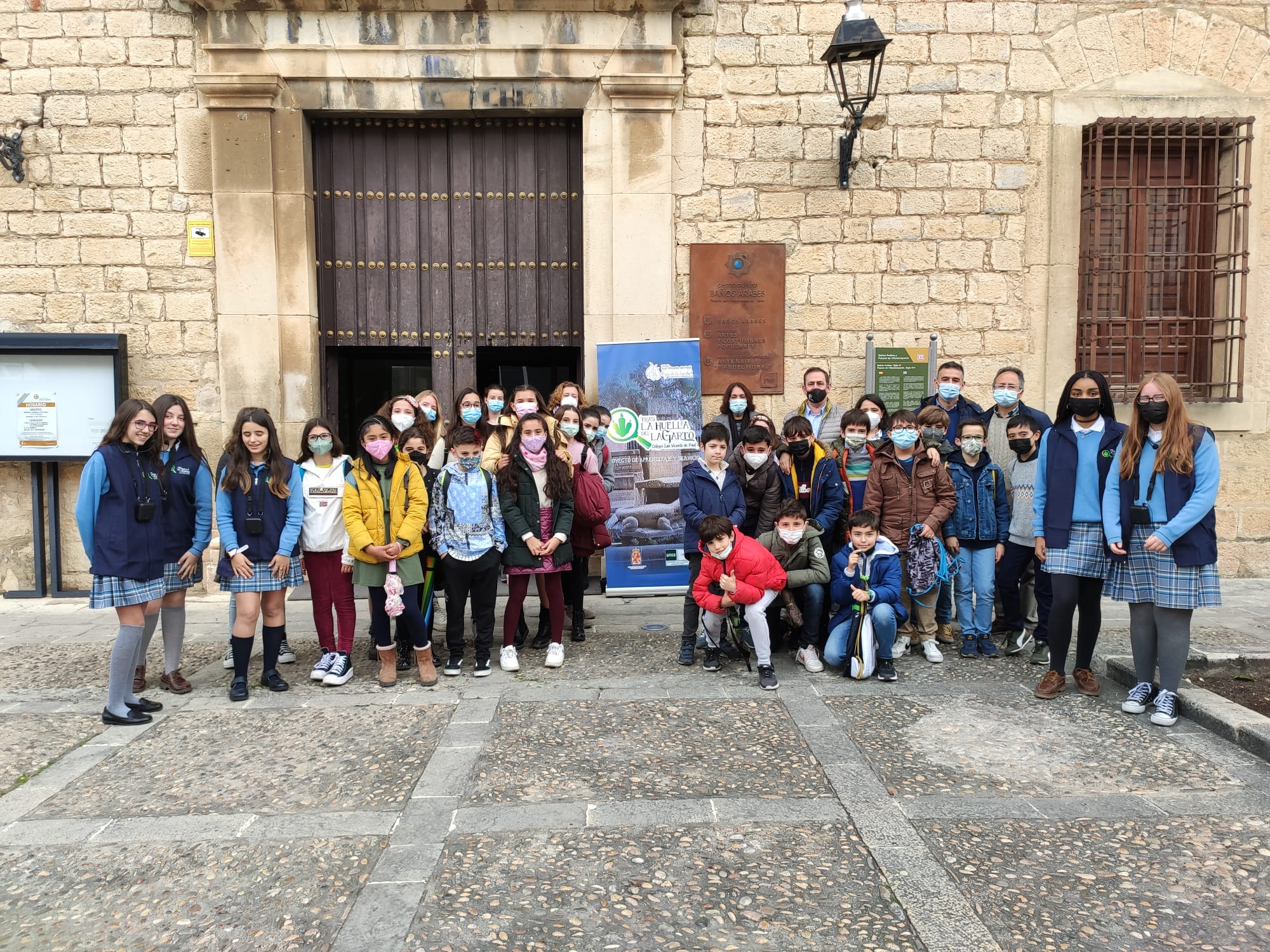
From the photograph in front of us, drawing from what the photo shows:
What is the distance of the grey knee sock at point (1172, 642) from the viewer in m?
4.44

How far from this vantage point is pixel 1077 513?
15.5ft

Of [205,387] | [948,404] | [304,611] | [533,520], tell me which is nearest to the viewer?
[533,520]

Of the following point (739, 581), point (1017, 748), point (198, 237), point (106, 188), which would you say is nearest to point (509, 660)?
point (739, 581)

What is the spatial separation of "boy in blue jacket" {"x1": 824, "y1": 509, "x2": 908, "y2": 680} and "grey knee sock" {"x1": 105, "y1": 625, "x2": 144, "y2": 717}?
3963 mm

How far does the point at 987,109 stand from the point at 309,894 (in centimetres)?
780

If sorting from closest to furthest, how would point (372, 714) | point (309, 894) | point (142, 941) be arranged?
point (142, 941) → point (309, 894) → point (372, 714)

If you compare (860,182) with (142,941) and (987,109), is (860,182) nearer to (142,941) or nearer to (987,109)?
(987,109)

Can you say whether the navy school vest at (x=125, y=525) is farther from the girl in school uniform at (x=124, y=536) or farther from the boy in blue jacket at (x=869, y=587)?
the boy in blue jacket at (x=869, y=587)

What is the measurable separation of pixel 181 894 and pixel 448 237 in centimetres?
628

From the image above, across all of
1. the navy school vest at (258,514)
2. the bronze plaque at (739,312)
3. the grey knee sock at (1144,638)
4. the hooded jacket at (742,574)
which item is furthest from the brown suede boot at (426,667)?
the grey knee sock at (1144,638)

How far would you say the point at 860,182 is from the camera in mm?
7605

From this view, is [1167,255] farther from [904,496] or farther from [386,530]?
[386,530]

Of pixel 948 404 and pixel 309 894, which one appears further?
pixel 948 404

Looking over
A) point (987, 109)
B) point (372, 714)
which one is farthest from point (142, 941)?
point (987, 109)
